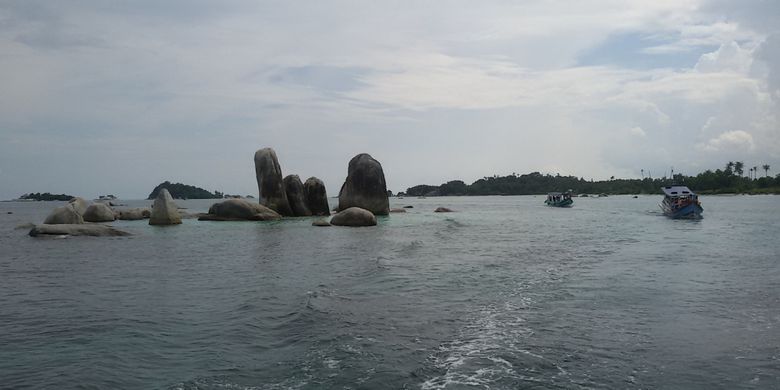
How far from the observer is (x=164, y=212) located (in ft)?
135

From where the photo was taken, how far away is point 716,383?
7.00m

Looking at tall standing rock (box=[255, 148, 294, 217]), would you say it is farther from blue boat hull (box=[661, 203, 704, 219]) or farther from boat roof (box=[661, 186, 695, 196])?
boat roof (box=[661, 186, 695, 196])

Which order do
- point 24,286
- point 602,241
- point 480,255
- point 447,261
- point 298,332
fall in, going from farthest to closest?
point 602,241, point 480,255, point 447,261, point 24,286, point 298,332

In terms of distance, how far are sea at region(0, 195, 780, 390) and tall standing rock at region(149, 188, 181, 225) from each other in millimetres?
19288

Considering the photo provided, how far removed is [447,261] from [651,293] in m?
7.75

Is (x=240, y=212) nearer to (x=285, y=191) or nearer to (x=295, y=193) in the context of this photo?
(x=285, y=191)

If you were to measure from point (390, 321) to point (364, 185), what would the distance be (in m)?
41.6

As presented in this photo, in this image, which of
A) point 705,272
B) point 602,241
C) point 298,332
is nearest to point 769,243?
point 602,241

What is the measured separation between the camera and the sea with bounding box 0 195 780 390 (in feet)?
24.3

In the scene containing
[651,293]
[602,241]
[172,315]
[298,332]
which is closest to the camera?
[298,332]

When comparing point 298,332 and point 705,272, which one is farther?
point 705,272

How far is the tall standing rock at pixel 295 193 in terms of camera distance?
5197 centimetres

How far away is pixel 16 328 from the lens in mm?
10078

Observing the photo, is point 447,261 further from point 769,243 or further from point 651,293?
point 769,243
